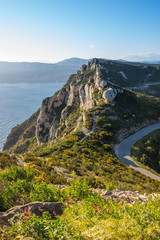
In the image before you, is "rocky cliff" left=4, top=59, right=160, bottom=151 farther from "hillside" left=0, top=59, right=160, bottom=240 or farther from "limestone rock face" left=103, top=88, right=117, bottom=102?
"hillside" left=0, top=59, right=160, bottom=240

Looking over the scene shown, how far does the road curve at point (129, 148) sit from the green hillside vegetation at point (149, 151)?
4.12 feet

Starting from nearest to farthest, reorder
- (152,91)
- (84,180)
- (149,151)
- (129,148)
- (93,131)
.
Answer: (84,180) → (149,151) → (129,148) → (93,131) → (152,91)

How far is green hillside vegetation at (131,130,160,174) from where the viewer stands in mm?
26234

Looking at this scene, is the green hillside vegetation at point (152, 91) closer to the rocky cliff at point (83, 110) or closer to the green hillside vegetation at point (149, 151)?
the rocky cliff at point (83, 110)

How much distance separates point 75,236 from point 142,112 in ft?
162

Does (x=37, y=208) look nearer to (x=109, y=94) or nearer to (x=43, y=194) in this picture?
(x=43, y=194)

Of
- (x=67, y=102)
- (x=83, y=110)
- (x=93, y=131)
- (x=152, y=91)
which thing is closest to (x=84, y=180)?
(x=93, y=131)

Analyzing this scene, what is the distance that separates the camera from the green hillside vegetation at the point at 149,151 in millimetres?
26234

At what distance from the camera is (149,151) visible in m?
28.7

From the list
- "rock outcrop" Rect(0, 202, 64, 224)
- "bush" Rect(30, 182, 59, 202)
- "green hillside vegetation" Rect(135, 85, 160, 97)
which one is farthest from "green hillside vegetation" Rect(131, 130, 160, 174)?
"green hillside vegetation" Rect(135, 85, 160, 97)

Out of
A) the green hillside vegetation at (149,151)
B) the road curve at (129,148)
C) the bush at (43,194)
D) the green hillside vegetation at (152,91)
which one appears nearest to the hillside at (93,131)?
the road curve at (129,148)

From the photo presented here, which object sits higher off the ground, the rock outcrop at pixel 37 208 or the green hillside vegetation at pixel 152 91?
the green hillside vegetation at pixel 152 91

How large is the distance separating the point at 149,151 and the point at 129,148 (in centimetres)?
406

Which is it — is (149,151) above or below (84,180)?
below
